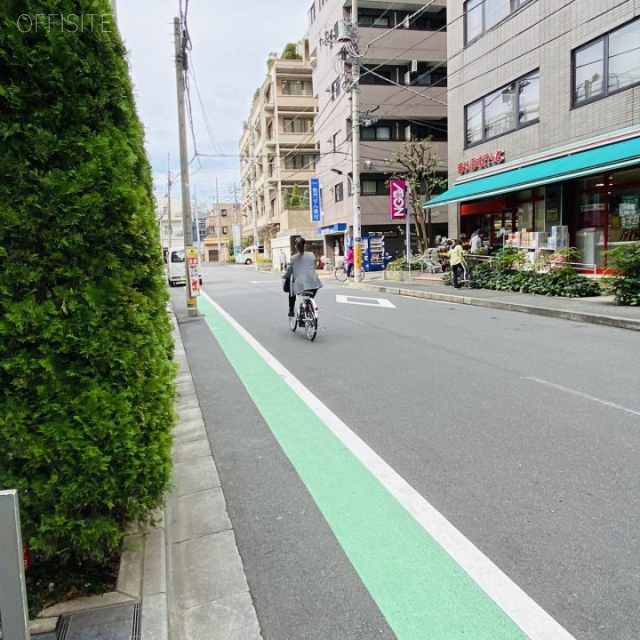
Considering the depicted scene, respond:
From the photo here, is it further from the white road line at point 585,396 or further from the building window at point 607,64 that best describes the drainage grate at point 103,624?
the building window at point 607,64

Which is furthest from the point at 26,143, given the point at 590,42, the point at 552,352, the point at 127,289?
the point at 590,42

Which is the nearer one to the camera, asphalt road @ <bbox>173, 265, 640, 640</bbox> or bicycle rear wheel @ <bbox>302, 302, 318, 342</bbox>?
asphalt road @ <bbox>173, 265, 640, 640</bbox>

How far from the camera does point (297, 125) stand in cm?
6044

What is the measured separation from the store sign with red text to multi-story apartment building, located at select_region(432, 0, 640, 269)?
58 mm

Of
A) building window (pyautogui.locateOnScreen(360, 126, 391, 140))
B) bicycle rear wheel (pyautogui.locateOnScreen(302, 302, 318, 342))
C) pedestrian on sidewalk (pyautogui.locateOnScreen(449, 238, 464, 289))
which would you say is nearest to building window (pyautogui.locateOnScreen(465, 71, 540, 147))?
pedestrian on sidewalk (pyautogui.locateOnScreen(449, 238, 464, 289))

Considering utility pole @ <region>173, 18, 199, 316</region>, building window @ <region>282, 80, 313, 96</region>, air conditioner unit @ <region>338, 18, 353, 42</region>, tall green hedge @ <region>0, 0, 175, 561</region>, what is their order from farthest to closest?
building window @ <region>282, 80, 313, 96</region> → air conditioner unit @ <region>338, 18, 353, 42</region> → utility pole @ <region>173, 18, 199, 316</region> → tall green hedge @ <region>0, 0, 175, 561</region>

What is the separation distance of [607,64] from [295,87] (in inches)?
1931

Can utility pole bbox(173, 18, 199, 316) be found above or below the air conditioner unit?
below

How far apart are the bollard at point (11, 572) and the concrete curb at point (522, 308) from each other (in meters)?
10.5

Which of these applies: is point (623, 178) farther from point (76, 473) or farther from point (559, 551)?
point (76, 473)

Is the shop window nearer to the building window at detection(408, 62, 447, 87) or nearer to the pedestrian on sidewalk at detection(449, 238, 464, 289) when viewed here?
the pedestrian on sidewalk at detection(449, 238, 464, 289)

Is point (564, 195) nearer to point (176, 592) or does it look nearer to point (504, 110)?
point (504, 110)

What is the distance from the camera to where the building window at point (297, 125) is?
59.9 meters

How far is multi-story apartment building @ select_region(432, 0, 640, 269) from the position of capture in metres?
14.8
